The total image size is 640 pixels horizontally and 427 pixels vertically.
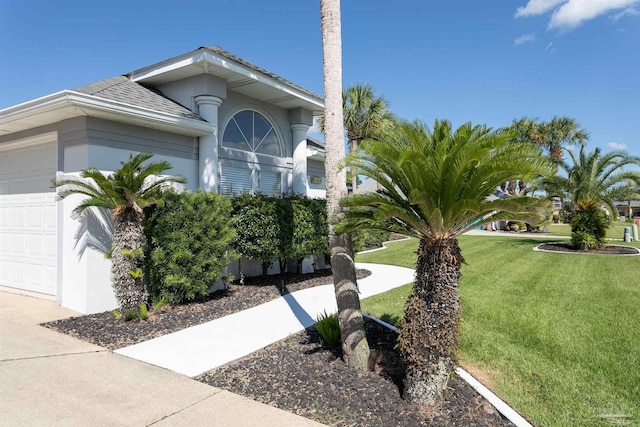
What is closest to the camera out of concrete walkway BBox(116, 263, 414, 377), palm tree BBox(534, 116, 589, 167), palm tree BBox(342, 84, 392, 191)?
concrete walkway BBox(116, 263, 414, 377)

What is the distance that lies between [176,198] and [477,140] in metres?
5.61

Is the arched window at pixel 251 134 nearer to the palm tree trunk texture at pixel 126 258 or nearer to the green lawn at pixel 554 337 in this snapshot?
the palm tree trunk texture at pixel 126 258

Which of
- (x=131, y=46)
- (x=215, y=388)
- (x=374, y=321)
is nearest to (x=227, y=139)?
(x=131, y=46)

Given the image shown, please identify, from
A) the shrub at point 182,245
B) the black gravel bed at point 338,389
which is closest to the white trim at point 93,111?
the shrub at point 182,245

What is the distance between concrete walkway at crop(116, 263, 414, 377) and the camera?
517cm

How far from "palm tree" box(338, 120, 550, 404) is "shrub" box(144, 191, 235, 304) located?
433cm

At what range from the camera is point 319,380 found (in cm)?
442

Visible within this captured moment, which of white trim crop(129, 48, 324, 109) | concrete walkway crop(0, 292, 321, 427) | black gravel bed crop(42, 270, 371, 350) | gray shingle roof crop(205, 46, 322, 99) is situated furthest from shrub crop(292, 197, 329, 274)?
concrete walkway crop(0, 292, 321, 427)

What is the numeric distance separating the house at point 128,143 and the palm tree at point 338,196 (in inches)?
176

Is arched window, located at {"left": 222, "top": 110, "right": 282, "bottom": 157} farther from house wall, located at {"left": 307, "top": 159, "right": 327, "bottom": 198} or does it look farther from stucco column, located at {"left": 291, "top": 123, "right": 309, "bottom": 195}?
house wall, located at {"left": 307, "top": 159, "right": 327, "bottom": 198}

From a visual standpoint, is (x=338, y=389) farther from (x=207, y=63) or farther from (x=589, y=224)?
(x=589, y=224)

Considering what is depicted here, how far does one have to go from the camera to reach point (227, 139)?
10.5 meters

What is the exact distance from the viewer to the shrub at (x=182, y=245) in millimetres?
7133

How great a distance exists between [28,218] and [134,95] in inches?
156
